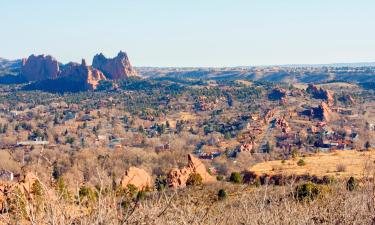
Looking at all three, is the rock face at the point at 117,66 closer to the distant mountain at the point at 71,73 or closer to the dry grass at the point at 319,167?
the distant mountain at the point at 71,73

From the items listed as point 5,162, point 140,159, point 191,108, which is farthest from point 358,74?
point 5,162

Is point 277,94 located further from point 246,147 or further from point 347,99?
point 246,147

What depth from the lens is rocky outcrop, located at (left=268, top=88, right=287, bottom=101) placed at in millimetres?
99819

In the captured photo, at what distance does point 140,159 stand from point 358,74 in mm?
139167

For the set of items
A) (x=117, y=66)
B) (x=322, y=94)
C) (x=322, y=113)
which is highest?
(x=117, y=66)

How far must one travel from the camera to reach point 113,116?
3716 inches

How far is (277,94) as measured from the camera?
102062 millimetres

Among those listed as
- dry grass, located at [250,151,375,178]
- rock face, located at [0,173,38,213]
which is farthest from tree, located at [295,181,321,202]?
dry grass, located at [250,151,375,178]

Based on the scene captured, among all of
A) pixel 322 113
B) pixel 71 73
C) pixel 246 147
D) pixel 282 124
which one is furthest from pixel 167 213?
pixel 71 73

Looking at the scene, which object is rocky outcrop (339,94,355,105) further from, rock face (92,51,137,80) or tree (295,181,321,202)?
tree (295,181,321,202)

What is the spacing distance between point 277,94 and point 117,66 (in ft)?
178

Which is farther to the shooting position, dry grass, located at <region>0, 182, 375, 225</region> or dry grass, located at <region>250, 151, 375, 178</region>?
dry grass, located at <region>250, 151, 375, 178</region>

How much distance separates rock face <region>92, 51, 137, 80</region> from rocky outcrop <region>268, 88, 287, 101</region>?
1909 inches

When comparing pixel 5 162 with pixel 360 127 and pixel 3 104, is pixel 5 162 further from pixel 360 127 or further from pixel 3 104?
pixel 3 104
